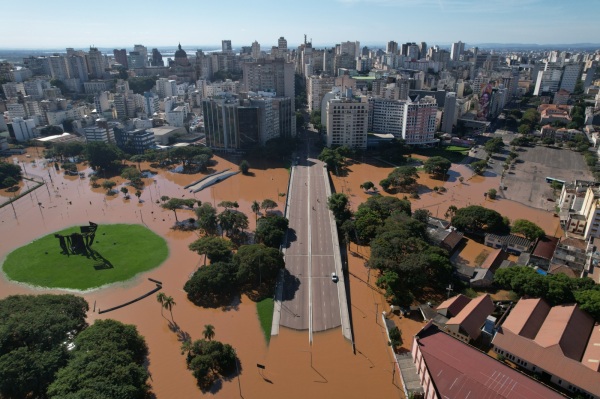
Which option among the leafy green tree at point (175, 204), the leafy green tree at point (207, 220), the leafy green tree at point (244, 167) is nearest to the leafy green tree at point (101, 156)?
the leafy green tree at point (244, 167)

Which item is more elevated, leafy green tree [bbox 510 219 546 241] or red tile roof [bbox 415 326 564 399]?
red tile roof [bbox 415 326 564 399]

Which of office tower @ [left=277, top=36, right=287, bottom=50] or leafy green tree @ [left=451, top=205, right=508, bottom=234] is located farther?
office tower @ [left=277, top=36, right=287, bottom=50]

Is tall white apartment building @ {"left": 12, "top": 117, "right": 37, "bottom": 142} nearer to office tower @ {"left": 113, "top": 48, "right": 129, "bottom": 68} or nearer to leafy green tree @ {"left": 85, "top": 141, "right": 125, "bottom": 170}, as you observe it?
leafy green tree @ {"left": 85, "top": 141, "right": 125, "bottom": 170}

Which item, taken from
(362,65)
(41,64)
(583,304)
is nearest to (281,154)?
(583,304)

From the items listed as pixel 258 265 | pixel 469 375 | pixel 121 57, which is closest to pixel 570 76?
pixel 258 265

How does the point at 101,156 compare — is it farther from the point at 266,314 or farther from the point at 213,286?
the point at 266,314

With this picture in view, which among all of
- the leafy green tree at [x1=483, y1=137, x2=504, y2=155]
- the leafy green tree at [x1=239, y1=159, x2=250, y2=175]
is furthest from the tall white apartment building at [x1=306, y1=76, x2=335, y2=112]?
the leafy green tree at [x1=483, y1=137, x2=504, y2=155]

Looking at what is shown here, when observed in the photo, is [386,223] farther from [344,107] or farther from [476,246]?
[344,107]
